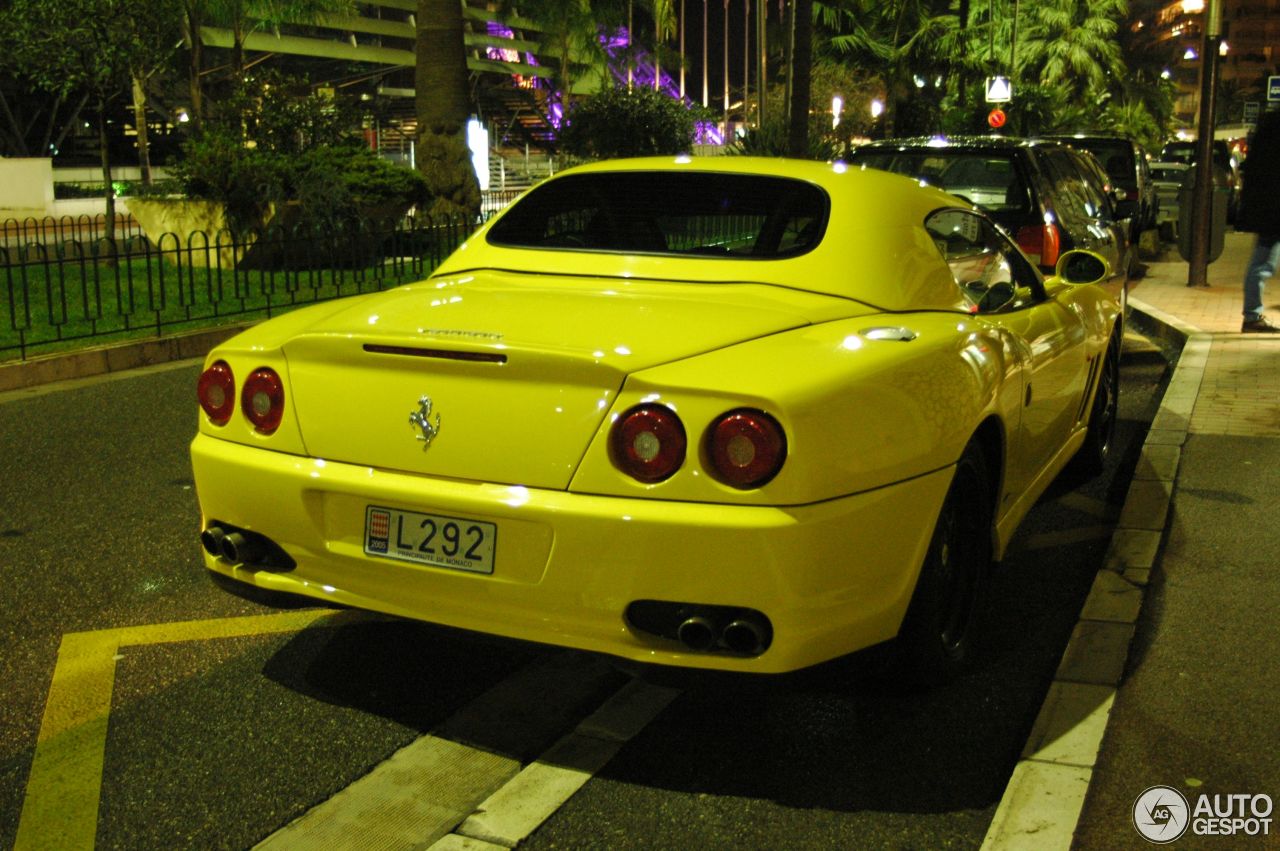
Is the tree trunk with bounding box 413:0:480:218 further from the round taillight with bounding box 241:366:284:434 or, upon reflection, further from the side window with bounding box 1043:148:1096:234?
the round taillight with bounding box 241:366:284:434

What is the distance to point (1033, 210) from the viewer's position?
10.1m

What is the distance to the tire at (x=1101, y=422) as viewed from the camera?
6.80 m

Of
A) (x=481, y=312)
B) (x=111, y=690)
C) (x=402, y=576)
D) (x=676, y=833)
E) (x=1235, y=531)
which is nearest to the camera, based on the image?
(x=676, y=833)

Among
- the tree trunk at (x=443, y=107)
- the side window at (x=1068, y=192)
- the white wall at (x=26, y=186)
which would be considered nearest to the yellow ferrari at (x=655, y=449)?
the side window at (x=1068, y=192)

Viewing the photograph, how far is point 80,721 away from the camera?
3961 mm

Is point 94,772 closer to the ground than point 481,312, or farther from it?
closer to the ground

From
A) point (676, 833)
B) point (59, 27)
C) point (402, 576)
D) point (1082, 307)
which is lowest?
point (676, 833)

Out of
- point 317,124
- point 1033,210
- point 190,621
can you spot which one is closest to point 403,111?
point 317,124

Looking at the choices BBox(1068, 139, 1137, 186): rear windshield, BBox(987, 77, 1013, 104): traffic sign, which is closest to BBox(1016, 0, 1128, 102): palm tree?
BBox(987, 77, 1013, 104): traffic sign

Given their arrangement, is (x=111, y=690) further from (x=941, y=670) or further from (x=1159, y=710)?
(x=1159, y=710)

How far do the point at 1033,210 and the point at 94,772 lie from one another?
803 centimetres

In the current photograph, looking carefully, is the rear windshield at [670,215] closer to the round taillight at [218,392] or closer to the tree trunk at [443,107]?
the round taillight at [218,392]

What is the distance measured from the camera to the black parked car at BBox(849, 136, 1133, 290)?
1013 cm

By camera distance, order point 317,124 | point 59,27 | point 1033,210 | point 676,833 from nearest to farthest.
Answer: point 676,833
point 1033,210
point 59,27
point 317,124
